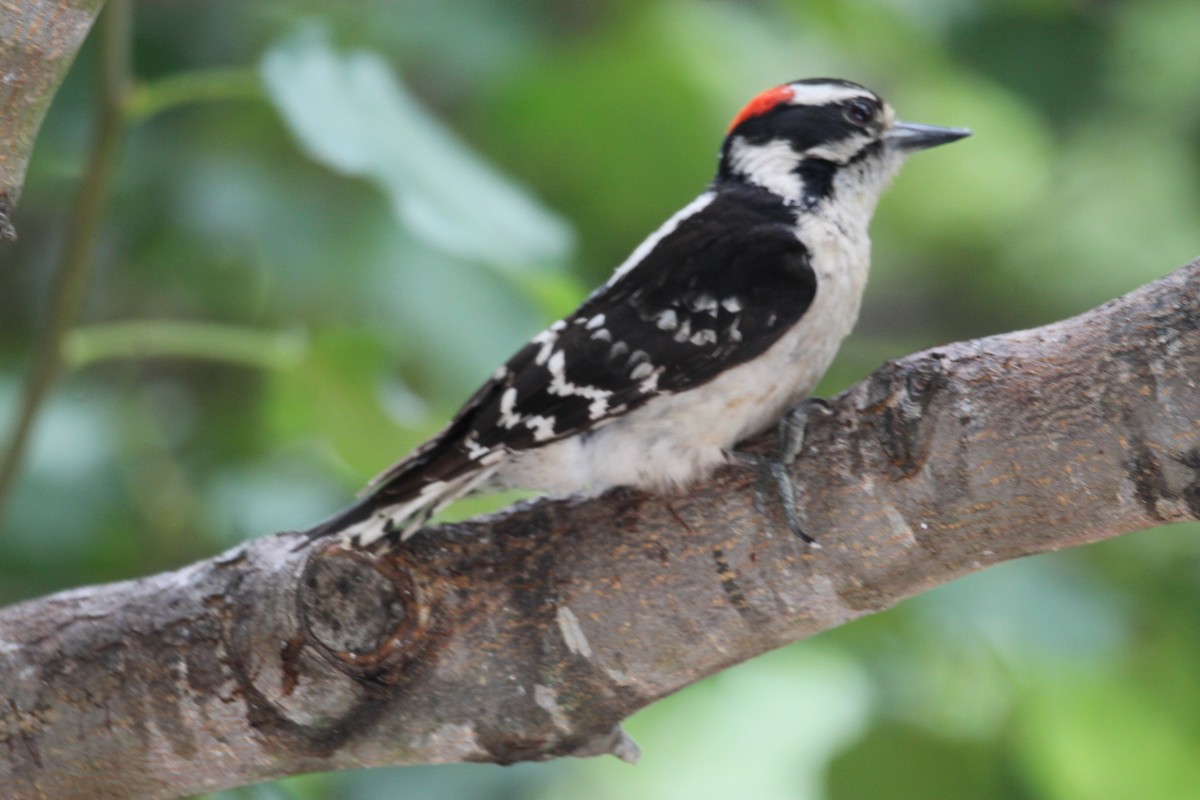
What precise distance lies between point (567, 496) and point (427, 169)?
19.2 inches

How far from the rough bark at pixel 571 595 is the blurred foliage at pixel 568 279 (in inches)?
16.9

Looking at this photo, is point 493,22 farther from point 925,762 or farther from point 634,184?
point 925,762

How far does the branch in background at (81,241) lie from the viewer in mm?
1711

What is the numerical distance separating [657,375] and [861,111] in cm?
61

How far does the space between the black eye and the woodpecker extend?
0.25 m

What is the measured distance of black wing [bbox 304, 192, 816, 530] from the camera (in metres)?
1.49

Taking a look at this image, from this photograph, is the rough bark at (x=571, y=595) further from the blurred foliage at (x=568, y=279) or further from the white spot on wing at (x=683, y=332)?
the blurred foliage at (x=568, y=279)

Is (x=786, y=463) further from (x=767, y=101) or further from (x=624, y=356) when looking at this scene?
(x=767, y=101)

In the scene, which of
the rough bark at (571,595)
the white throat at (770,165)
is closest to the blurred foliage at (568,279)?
the white throat at (770,165)

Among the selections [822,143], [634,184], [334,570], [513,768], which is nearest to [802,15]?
[634,184]

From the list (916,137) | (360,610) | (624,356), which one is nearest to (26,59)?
(360,610)

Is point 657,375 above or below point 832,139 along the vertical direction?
below

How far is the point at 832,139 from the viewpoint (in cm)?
189

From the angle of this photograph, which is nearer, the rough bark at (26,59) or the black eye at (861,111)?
the rough bark at (26,59)
